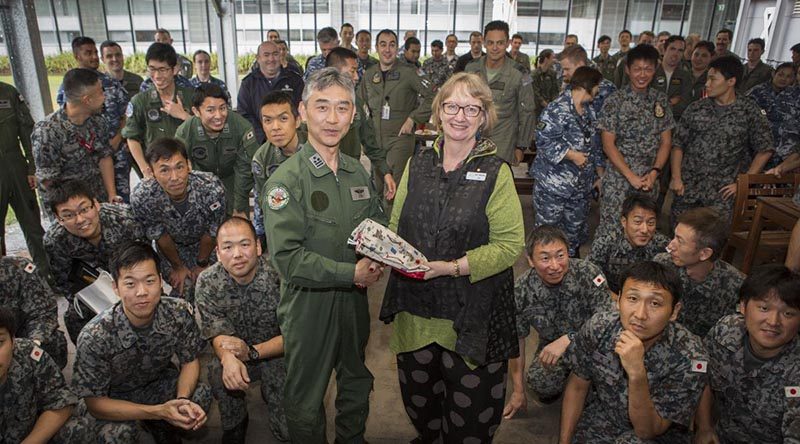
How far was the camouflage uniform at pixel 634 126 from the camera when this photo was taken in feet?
12.1

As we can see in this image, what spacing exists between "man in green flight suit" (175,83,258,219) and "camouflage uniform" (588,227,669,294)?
2323mm

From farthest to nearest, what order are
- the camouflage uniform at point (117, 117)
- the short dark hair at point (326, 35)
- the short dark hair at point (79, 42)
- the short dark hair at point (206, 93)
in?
the short dark hair at point (326, 35)
the short dark hair at point (79, 42)
the camouflage uniform at point (117, 117)
the short dark hair at point (206, 93)

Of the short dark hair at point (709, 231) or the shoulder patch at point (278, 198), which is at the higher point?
the shoulder patch at point (278, 198)

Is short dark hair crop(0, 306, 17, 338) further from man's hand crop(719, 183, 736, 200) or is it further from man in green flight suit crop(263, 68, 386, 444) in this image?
man's hand crop(719, 183, 736, 200)

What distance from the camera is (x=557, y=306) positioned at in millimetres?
2719

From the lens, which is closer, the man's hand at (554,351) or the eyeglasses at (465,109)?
the eyeglasses at (465,109)

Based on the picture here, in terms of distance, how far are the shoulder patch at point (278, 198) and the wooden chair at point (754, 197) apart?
3.39 meters

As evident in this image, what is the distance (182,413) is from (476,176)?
1.47 m

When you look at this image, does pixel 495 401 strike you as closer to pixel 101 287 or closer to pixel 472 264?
pixel 472 264

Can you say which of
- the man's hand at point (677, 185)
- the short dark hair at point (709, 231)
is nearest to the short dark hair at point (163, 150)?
the short dark hair at point (709, 231)

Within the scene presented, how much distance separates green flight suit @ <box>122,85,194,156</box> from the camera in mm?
4062

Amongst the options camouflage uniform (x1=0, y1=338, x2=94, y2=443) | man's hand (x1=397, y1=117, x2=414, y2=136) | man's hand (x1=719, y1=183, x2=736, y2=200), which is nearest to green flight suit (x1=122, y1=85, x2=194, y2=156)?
man's hand (x1=397, y1=117, x2=414, y2=136)

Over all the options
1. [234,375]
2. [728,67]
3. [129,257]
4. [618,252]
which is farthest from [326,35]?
[234,375]

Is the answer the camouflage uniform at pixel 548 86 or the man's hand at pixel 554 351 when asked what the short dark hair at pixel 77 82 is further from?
the camouflage uniform at pixel 548 86
